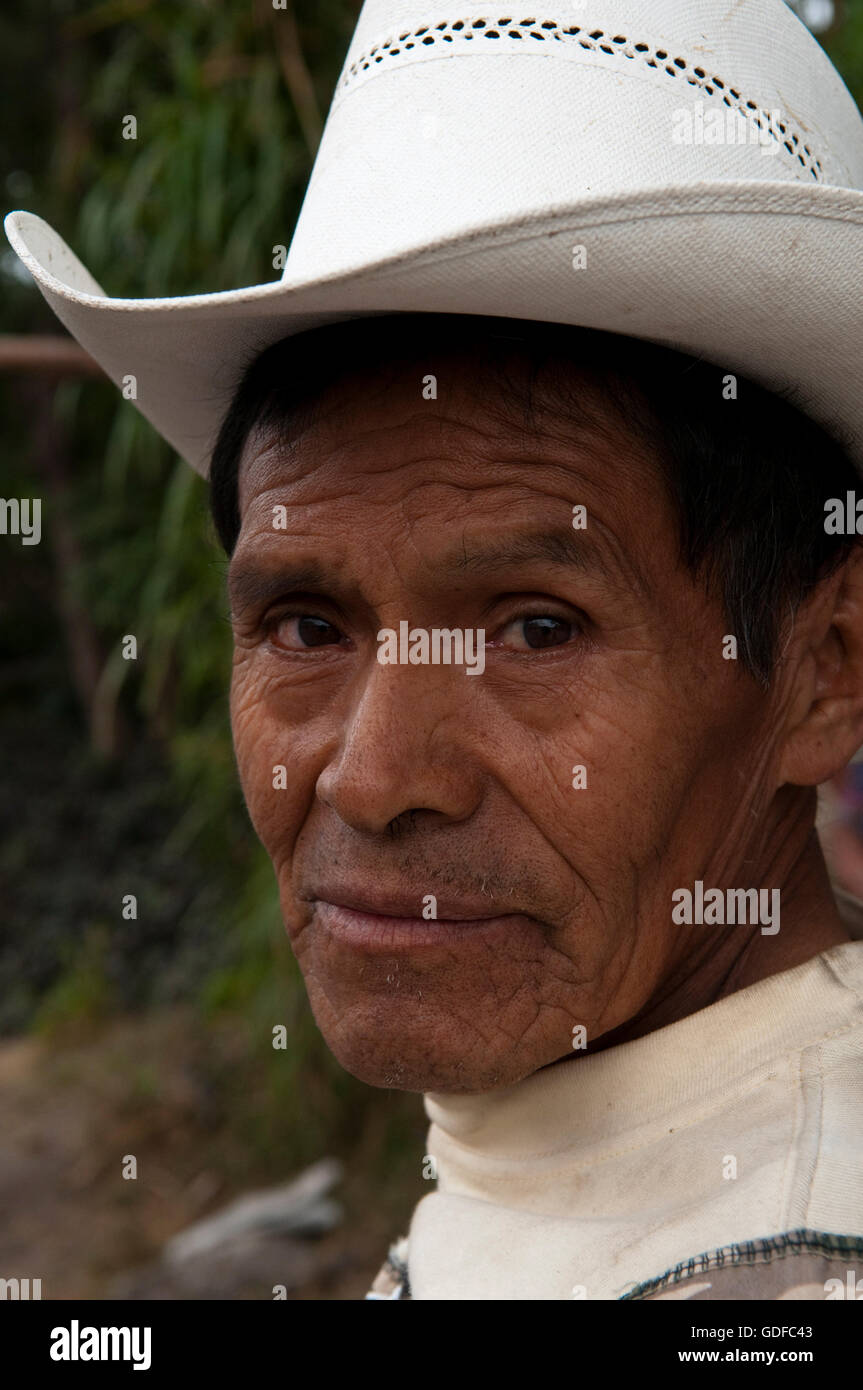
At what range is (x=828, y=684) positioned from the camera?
5.02ft

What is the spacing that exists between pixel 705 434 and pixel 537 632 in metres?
0.29

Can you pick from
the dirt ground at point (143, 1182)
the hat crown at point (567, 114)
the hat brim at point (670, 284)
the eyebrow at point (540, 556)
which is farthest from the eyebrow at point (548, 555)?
the dirt ground at point (143, 1182)

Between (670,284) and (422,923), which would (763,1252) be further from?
(670,284)

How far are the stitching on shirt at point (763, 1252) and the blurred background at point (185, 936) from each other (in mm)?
1208

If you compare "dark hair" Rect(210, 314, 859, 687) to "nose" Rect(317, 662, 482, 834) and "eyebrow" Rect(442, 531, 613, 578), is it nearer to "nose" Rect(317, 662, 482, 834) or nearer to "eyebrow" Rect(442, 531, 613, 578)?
"eyebrow" Rect(442, 531, 613, 578)

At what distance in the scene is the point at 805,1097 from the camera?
4.12 ft

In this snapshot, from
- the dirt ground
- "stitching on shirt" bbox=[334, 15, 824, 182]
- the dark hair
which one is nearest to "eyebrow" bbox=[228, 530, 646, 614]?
the dark hair

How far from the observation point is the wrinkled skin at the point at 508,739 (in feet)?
4.46

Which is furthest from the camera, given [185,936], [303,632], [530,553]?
[185,936]

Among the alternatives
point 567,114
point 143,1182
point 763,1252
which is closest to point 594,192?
point 567,114

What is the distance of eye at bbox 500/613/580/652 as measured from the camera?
1396 millimetres

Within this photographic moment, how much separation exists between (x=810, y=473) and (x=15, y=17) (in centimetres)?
1075

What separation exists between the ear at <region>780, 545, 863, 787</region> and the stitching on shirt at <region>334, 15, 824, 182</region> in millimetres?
475
